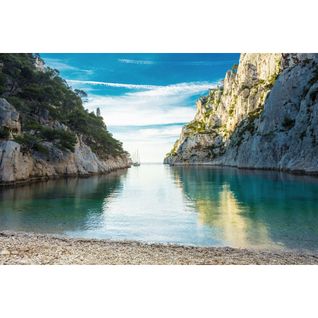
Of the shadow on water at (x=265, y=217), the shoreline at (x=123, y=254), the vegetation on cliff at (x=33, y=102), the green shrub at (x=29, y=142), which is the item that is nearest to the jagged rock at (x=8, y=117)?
the vegetation on cliff at (x=33, y=102)

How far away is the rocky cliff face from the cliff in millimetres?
30820

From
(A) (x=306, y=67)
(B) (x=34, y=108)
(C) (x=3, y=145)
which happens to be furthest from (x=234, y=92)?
(C) (x=3, y=145)

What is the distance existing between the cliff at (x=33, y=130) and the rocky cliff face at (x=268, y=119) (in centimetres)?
3082

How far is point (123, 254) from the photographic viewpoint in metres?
9.29

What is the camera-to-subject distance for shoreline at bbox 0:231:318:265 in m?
8.37

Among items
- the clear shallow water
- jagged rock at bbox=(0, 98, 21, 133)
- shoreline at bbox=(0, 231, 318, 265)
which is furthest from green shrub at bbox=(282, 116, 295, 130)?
shoreline at bbox=(0, 231, 318, 265)

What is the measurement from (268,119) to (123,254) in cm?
5855

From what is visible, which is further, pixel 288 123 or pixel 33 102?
pixel 288 123

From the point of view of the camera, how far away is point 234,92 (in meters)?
135

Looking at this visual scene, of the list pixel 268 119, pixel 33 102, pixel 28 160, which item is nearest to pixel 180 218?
pixel 28 160

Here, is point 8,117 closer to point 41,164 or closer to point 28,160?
point 28,160

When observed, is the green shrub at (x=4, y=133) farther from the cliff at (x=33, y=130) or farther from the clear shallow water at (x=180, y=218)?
the clear shallow water at (x=180, y=218)

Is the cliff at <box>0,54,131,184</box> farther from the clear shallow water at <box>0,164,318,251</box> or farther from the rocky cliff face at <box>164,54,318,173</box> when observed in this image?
the rocky cliff face at <box>164,54,318,173</box>

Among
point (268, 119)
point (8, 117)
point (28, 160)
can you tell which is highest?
point (268, 119)
